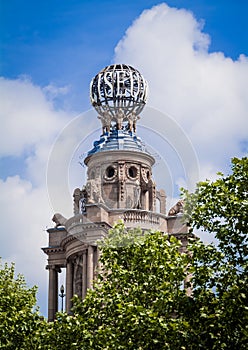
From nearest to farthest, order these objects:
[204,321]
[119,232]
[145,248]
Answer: [204,321], [145,248], [119,232]

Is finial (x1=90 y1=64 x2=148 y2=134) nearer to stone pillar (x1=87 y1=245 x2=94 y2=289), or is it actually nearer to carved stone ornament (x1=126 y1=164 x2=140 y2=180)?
carved stone ornament (x1=126 y1=164 x2=140 y2=180)

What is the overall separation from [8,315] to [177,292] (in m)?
21.0

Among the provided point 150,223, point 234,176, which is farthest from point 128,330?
point 150,223

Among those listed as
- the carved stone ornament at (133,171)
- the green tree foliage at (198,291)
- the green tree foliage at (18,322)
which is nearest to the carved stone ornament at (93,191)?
the carved stone ornament at (133,171)

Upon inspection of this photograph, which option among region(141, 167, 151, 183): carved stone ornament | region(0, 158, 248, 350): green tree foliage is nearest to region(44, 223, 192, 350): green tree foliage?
region(0, 158, 248, 350): green tree foliage

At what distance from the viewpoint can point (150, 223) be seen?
92688 mm

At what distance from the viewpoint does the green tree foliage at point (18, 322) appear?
64312 mm

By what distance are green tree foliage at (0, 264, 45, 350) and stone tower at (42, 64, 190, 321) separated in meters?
18.8

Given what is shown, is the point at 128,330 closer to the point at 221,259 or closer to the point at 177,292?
the point at 177,292

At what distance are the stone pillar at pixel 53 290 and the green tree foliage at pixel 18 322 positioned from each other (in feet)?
82.5

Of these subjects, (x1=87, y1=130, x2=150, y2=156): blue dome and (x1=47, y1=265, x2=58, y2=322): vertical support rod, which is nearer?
(x1=47, y1=265, x2=58, y2=322): vertical support rod

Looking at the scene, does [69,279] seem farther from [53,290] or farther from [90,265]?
[90,265]

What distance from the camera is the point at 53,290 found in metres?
96.0

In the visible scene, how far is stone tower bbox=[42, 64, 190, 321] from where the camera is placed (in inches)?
3533
